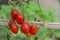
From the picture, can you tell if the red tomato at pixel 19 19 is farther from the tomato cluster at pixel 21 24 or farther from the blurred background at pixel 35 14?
the blurred background at pixel 35 14

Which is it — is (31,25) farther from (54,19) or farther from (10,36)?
(54,19)

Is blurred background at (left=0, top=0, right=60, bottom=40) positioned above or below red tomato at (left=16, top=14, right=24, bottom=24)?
below

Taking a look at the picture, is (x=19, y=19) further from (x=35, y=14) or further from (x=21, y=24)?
(x=35, y=14)

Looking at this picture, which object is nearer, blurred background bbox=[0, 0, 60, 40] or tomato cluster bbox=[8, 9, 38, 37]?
tomato cluster bbox=[8, 9, 38, 37]

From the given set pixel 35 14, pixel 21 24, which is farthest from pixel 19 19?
pixel 35 14

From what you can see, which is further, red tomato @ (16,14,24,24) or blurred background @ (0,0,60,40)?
blurred background @ (0,0,60,40)

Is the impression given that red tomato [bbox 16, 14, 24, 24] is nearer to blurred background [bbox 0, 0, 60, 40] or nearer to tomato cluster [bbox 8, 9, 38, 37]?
tomato cluster [bbox 8, 9, 38, 37]

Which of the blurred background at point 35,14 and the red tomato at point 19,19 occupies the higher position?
the red tomato at point 19,19

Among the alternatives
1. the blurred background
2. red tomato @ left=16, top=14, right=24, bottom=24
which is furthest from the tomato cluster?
the blurred background

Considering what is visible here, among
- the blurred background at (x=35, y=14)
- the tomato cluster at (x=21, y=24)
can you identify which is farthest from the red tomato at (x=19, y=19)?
the blurred background at (x=35, y=14)
